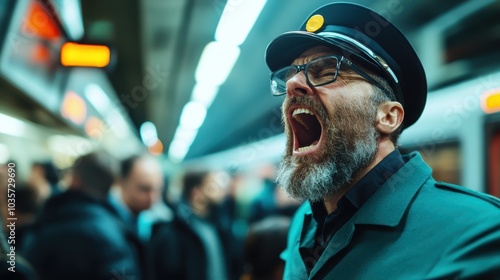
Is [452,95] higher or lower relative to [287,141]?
higher

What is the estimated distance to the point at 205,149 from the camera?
61.6ft

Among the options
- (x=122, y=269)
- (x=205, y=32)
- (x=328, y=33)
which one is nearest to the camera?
(x=328, y=33)

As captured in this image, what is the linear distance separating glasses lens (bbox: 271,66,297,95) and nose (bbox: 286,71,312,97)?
7cm

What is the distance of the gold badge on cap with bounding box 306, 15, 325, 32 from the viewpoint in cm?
144

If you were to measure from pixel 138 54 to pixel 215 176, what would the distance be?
13.2 feet

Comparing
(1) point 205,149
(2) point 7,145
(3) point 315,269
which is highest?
(1) point 205,149

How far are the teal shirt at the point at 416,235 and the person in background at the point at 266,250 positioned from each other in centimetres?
85

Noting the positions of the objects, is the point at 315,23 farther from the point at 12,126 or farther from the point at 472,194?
the point at 12,126

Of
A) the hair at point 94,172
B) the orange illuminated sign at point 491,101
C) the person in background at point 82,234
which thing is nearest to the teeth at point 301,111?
the person in background at point 82,234

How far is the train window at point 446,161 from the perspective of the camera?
4.00 m

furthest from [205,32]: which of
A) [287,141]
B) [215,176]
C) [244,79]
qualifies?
[287,141]

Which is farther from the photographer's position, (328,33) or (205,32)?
(205,32)

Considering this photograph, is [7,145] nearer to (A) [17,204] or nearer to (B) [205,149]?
(A) [17,204]

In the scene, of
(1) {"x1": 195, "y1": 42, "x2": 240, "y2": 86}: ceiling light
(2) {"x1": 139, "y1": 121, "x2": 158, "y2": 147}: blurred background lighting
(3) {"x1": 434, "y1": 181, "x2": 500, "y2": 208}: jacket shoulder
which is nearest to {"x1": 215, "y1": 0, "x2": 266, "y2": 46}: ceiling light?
(1) {"x1": 195, "y1": 42, "x2": 240, "y2": 86}: ceiling light
